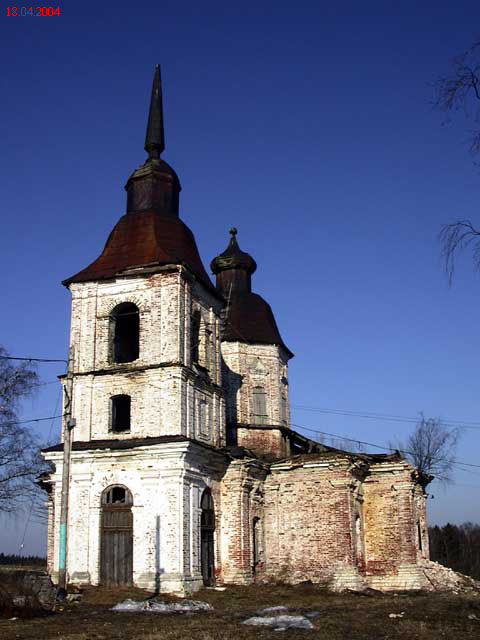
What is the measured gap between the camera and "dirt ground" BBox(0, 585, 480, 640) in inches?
482

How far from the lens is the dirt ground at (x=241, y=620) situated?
1223cm

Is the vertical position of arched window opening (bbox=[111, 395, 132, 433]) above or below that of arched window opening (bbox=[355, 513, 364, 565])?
above

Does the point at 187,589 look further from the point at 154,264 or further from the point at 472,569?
the point at 472,569

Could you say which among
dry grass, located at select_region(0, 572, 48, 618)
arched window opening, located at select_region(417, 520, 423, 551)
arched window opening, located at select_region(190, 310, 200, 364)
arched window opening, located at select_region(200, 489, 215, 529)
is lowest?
dry grass, located at select_region(0, 572, 48, 618)

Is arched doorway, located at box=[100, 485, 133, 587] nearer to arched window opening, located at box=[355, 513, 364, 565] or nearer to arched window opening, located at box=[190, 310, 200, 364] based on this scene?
arched window opening, located at box=[190, 310, 200, 364]

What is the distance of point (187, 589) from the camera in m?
20.0

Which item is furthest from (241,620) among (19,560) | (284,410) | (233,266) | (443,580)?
(19,560)

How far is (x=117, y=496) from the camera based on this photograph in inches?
853

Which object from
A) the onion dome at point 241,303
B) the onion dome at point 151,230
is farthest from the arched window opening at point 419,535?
the onion dome at point 151,230

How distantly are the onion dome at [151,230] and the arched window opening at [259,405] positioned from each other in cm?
668

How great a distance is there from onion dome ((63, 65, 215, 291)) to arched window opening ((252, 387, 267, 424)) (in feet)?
21.9

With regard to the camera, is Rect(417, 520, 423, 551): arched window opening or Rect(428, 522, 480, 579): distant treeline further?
Rect(428, 522, 480, 579): distant treeline

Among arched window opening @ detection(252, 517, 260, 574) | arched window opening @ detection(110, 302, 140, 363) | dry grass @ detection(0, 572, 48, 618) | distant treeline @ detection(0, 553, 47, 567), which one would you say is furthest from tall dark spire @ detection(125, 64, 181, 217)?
distant treeline @ detection(0, 553, 47, 567)

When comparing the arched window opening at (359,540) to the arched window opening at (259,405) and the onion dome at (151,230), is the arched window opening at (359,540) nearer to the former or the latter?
the arched window opening at (259,405)
